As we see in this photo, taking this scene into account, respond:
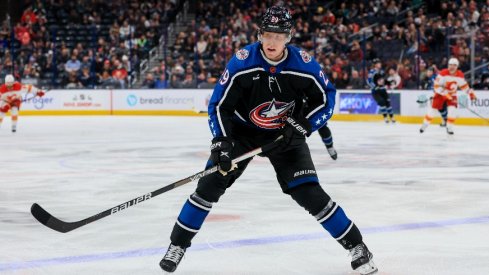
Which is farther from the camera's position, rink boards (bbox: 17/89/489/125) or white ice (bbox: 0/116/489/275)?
rink boards (bbox: 17/89/489/125)

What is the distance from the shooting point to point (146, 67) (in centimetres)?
2127

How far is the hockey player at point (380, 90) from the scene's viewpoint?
16828mm

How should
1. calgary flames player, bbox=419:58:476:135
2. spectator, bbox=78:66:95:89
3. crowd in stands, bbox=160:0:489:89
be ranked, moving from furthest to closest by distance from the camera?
spectator, bbox=78:66:95:89 → crowd in stands, bbox=160:0:489:89 → calgary flames player, bbox=419:58:476:135

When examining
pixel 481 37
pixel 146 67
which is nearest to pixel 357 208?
pixel 481 37

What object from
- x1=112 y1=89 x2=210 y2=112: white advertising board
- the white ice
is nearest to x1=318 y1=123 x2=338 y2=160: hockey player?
the white ice

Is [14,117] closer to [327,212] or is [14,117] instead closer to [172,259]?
[172,259]

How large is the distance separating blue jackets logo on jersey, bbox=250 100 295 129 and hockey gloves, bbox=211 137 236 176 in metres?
0.20

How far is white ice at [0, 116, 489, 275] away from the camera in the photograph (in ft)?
13.1

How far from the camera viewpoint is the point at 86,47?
21.7 metres

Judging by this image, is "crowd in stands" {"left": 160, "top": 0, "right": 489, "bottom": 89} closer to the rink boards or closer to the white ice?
the rink boards

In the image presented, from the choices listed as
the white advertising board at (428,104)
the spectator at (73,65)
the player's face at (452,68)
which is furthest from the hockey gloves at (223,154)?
the spectator at (73,65)

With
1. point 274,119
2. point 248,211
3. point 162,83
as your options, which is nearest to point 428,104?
point 162,83

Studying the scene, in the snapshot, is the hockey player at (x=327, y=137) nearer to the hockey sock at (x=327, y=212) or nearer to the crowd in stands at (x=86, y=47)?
the hockey sock at (x=327, y=212)

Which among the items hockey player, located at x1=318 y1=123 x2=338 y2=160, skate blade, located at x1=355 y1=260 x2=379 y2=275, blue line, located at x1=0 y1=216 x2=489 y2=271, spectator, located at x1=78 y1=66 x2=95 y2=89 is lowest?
spectator, located at x1=78 y1=66 x2=95 y2=89
